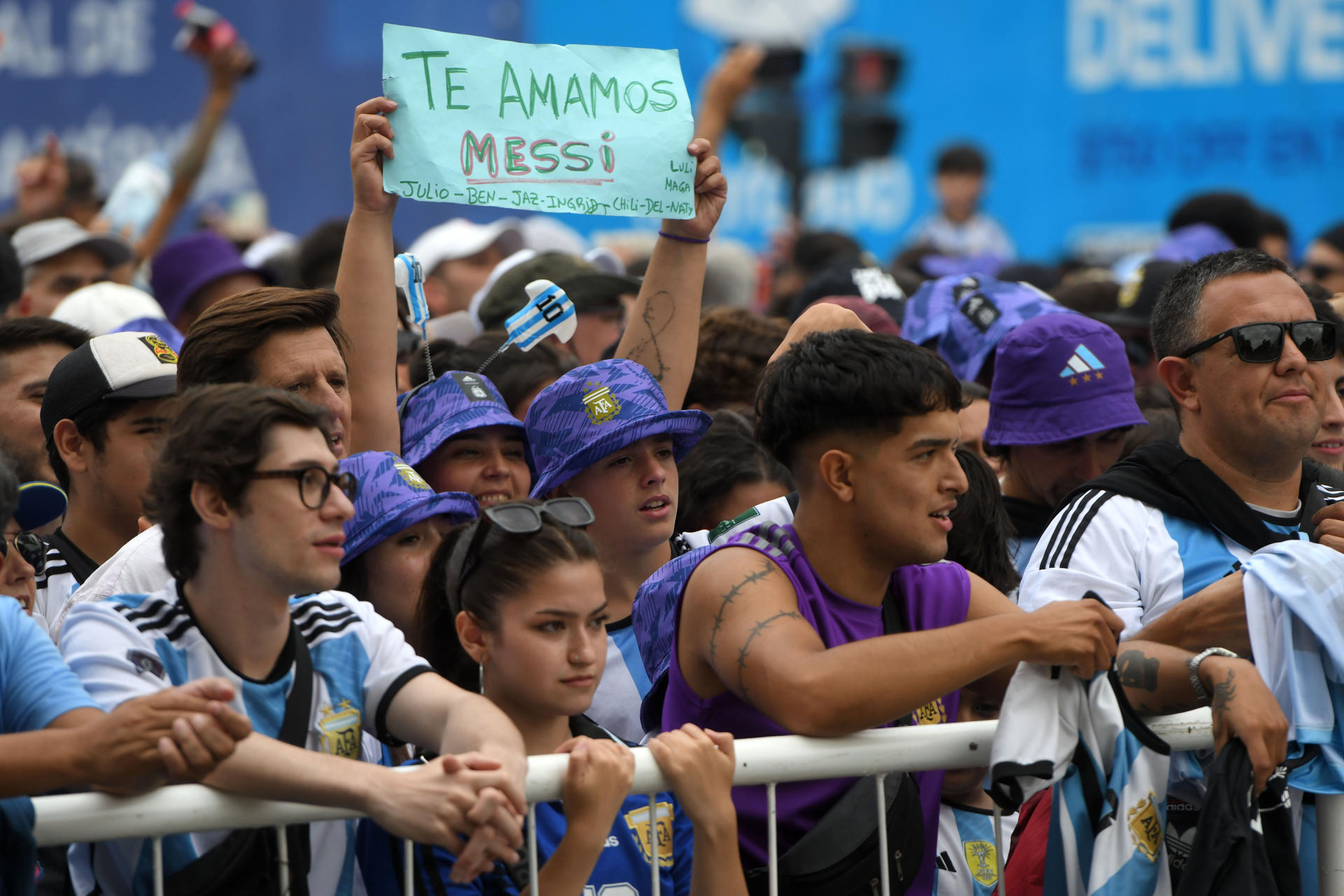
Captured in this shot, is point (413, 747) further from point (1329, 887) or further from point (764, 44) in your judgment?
point (764, 44)

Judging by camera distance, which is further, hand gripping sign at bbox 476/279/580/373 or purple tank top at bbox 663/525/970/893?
hand gripping sign at bbox 476/279/580/373

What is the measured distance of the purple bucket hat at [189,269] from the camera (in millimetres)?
6820

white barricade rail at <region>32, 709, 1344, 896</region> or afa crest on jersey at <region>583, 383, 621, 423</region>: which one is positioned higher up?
afa crest on jersey at <region>583, 383, 621, 423</region>

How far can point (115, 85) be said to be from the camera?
16469 millimetres

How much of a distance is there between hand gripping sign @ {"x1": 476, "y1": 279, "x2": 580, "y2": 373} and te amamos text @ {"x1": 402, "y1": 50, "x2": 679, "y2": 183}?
729 millimetres

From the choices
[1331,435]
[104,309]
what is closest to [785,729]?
[1331,435]

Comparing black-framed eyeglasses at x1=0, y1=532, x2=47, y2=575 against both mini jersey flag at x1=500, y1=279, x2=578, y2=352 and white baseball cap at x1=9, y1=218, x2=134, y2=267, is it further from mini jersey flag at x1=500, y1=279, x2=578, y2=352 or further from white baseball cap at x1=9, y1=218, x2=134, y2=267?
white baseball cap at x1=9, y1=218, x2=134, y2=267

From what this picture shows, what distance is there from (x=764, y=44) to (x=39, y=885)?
43.0ft

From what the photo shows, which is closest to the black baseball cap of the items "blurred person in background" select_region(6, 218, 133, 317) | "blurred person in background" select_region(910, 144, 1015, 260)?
"blurred person in background" select_region(6, 218, 133, 317)

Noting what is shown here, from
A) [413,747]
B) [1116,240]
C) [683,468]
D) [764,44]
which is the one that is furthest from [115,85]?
[413,747]

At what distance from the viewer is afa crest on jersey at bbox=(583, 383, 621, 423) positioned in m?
3.75

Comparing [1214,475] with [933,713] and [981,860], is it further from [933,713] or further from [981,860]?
[981,860]

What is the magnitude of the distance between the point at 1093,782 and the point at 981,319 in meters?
2.85

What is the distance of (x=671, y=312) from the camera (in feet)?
13.8
